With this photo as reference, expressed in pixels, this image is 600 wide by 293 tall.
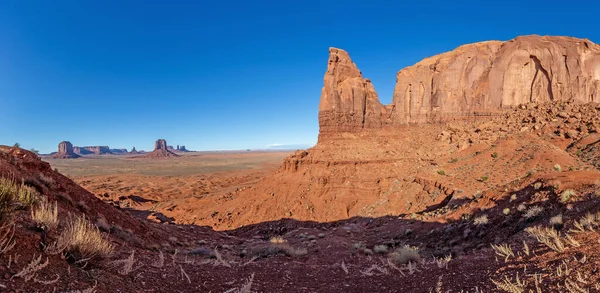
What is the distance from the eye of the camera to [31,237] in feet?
13.2

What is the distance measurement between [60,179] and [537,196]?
1932 centimetres

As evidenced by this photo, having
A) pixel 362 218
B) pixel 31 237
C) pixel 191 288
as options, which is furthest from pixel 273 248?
pixel 362 218

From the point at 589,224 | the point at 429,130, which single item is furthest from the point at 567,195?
the point at 429,130

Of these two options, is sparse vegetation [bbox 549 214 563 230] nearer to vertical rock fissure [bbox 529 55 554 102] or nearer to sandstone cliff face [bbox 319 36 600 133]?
sandstone cliff face [bbox 319 36 600 133]

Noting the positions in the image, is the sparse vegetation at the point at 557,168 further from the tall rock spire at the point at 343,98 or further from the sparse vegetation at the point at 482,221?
the tall rock spire at the point at 343,98

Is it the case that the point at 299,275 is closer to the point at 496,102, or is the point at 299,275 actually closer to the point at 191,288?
the point at 191,288

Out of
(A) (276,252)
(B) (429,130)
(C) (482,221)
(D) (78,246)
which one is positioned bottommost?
(A) (276,252)

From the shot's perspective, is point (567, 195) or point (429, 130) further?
point (429, 130)

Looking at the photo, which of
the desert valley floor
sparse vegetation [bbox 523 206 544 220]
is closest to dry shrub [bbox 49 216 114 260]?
the desert valley floor

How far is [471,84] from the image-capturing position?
59.0m

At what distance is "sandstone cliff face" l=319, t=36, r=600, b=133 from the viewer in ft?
173

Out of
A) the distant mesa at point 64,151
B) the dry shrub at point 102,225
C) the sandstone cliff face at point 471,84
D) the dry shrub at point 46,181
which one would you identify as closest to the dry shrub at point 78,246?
the dry shrub at point 102,225

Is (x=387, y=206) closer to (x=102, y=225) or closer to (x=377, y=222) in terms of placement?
(x=377, y=222)

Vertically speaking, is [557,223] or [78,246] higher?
[78,246]
